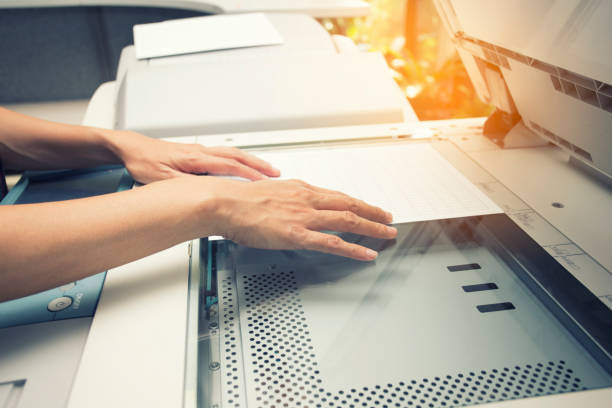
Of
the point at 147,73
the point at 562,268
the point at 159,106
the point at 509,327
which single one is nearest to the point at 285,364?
the point at 509,327

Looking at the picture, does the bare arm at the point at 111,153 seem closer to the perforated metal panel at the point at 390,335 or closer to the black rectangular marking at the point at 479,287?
the perforated metal panel at the point at 390,335

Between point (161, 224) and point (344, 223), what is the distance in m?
0.23

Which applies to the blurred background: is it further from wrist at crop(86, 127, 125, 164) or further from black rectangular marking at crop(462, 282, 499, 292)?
black rectangular marking at crop(462, 282, 499, 292)

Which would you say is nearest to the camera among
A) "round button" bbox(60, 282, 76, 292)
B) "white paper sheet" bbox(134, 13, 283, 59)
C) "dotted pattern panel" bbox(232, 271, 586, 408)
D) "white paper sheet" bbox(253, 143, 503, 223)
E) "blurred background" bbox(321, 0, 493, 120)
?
"dotted pattern panel" bbox(232, 271, 586, 408)

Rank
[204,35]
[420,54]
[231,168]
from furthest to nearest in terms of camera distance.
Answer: [420,54], [204,35], [231,168]

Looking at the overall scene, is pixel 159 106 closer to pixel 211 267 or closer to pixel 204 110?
pixel 204 110

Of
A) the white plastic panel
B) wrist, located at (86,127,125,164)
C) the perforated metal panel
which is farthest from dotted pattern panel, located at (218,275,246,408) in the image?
the white plastic panel

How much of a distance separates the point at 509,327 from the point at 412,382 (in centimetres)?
14

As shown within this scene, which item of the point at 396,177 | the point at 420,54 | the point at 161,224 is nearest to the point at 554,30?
the point at 396,177

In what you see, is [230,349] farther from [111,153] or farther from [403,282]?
[111,153]

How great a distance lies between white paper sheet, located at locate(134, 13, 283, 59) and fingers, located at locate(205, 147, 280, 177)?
1.41 ft

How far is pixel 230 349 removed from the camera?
47 centimetres

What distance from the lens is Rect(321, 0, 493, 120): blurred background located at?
5.24ft

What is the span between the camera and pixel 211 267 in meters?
0.57
